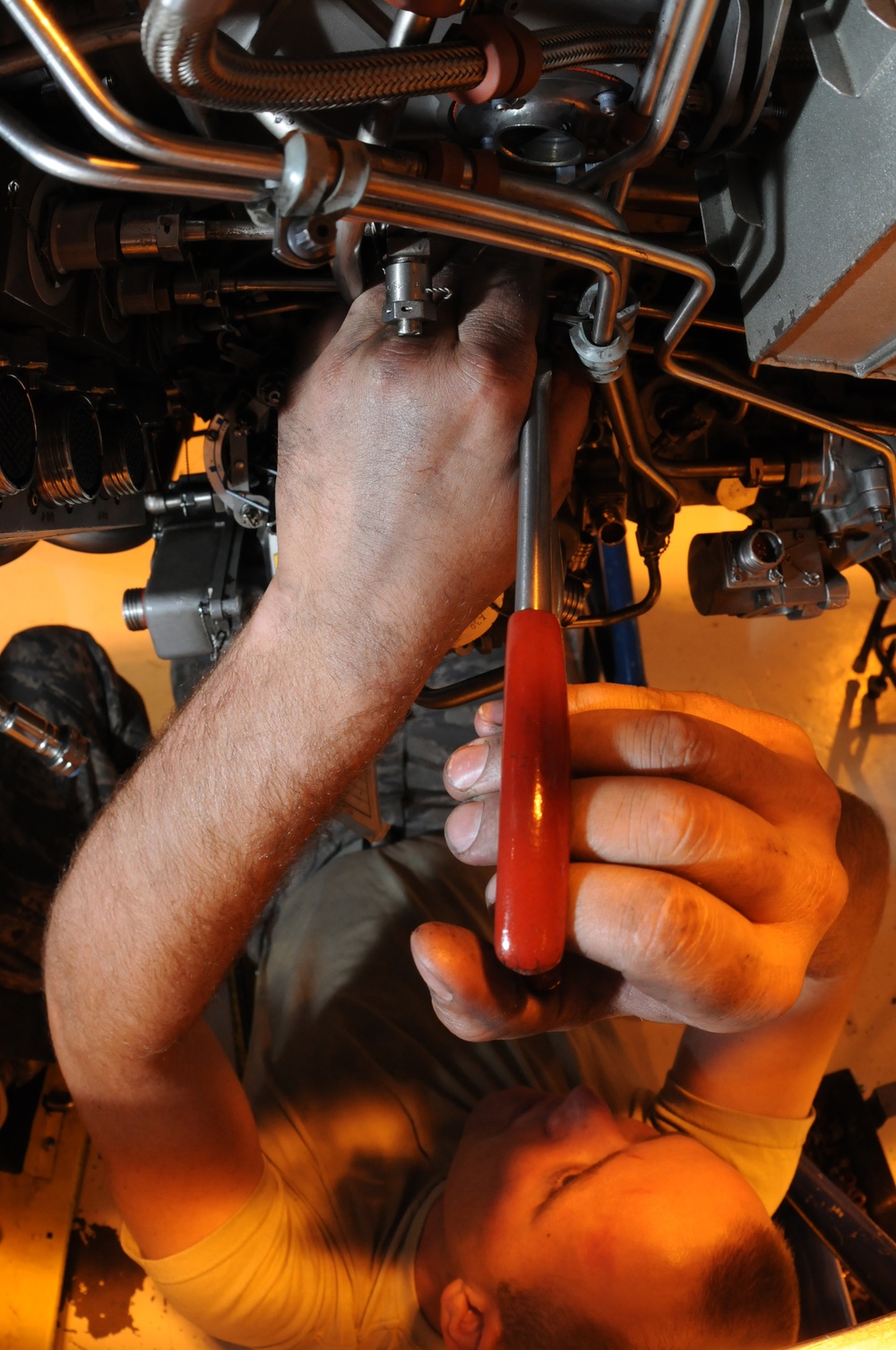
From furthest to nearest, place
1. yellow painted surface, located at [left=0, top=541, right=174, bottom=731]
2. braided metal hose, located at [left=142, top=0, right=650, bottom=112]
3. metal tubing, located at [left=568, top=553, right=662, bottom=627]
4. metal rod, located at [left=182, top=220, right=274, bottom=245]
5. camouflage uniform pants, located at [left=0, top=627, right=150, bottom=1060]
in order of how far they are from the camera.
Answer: yellow painted surface, located at [left=0, top=541, right=174, bottom=731] → camouflage uniform pants, located at [left=0, top=627, right=150, bottom=1060] → metal tubing, located at [left=568, top=553, right=662, bottom=627] → metal rod, located at [left=182, top=220, right=274, bottom=245] → braided metal hose, located at [left=142, top=0, right=650, bottom=112]

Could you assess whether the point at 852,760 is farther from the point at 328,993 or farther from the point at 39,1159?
the point at 39,1159

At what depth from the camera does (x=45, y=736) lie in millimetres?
863

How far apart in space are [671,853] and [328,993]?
2.30ft

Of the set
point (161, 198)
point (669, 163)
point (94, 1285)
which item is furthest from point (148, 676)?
point (669, 163)

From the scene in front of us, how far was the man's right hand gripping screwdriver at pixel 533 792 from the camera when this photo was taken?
385 millimetres

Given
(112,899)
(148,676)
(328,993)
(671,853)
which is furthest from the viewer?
(148,676)

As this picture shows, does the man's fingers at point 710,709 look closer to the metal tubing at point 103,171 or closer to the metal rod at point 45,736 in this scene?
the metal tubing at point 103,171

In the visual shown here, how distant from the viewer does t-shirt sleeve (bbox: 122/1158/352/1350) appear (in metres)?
0.72

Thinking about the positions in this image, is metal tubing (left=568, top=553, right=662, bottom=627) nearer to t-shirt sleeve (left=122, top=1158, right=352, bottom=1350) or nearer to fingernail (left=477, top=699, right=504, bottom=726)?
fingernail (left=477, top=699, right=504, bottom=726)

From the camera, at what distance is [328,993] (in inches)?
40.6

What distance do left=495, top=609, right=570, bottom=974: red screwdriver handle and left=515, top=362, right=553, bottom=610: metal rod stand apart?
0.03 m

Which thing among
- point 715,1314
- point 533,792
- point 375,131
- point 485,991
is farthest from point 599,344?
point 715,1314

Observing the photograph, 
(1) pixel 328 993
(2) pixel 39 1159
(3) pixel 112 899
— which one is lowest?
(2) pixel 39 1159

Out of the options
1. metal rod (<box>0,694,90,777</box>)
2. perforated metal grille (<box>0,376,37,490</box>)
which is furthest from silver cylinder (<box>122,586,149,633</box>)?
perforated metal grille (<box>0,376,37,490</box>)
